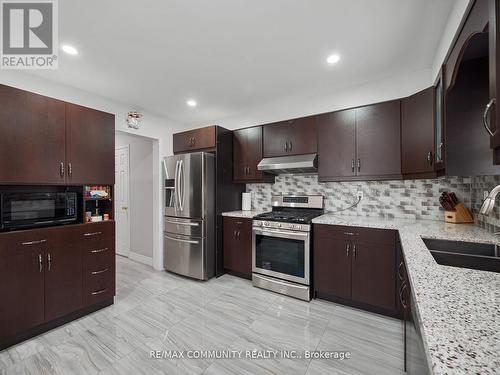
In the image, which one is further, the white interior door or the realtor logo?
the white interior door

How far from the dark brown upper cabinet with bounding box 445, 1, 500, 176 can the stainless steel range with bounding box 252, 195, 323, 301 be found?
1445 mm

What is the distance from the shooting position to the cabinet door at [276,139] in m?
3.09

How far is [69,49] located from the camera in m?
2.02

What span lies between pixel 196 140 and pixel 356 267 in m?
2.84

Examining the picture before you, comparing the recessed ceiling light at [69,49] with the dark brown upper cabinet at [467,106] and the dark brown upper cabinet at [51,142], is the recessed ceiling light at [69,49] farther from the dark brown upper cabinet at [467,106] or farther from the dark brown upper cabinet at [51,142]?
the dark brown upper cabinet at [467,106]

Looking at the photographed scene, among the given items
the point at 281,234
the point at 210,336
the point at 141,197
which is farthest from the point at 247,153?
the point at 210,336

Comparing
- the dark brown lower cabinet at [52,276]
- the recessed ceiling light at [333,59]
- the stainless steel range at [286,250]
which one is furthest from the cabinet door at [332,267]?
the dark brown lower cabinet at [52,276]

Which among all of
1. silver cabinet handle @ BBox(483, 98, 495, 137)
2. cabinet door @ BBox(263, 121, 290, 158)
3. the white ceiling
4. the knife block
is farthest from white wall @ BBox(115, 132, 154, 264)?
the knife block

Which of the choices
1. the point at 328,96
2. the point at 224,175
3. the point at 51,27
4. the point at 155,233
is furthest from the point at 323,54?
the point at 155,233

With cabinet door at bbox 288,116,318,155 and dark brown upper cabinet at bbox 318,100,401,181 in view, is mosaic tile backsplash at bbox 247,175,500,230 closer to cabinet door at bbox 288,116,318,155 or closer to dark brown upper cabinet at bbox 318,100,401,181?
dark brown upper cabinet at bbox 318,100,401,181

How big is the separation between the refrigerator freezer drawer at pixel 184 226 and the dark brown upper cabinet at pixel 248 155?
3.10ft

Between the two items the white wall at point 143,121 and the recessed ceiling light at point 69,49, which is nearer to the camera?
the recessed ceiling light at point 69,49

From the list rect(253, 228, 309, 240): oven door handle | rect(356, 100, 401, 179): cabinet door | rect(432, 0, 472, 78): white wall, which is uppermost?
rect(432, 0, 472, 78): white wall

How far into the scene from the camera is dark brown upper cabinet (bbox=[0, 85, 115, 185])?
1.86 meters
